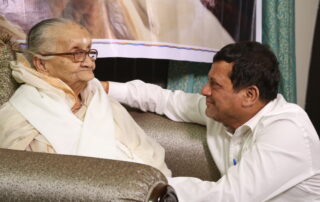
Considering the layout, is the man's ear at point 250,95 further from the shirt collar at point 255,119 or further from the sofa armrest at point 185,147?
the sofa armrest at point 185,147

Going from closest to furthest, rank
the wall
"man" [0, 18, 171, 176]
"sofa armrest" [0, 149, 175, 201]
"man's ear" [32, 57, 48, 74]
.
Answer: "sofa armrest" [0, 149, 175, 201] < "man" [0, 18, 171, 176] < "man's ear" [32, 57, 48, 74] < the wall

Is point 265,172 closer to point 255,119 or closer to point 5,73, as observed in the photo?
point 255,119

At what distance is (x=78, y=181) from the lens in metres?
0.78

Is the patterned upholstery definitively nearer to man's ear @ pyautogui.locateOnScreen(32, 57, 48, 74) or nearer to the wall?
man's ear @ pyautogui.locateOnScreen(32, 57, 48, 74)

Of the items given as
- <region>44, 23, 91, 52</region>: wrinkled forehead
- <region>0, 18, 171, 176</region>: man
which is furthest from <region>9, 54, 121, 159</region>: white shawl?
<region>44, 23, 91, 52</region>: wrinkled forehead

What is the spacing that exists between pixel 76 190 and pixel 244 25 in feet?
5.28

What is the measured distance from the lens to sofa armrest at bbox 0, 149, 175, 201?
764 millimetres

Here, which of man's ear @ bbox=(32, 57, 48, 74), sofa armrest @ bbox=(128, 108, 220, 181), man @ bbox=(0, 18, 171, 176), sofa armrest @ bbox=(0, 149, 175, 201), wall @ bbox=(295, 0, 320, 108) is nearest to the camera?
sofa armrest @ bbox=(0, 149, 175, 201)

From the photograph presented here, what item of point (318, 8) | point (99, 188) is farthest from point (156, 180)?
point (318, 8)

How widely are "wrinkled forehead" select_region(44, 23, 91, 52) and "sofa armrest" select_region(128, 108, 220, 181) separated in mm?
436

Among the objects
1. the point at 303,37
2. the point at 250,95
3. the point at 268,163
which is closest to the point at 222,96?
the point at 250,95

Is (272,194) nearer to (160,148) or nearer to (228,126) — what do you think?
(228,126)

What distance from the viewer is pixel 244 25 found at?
7.12 feet

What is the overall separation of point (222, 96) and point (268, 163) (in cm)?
26
